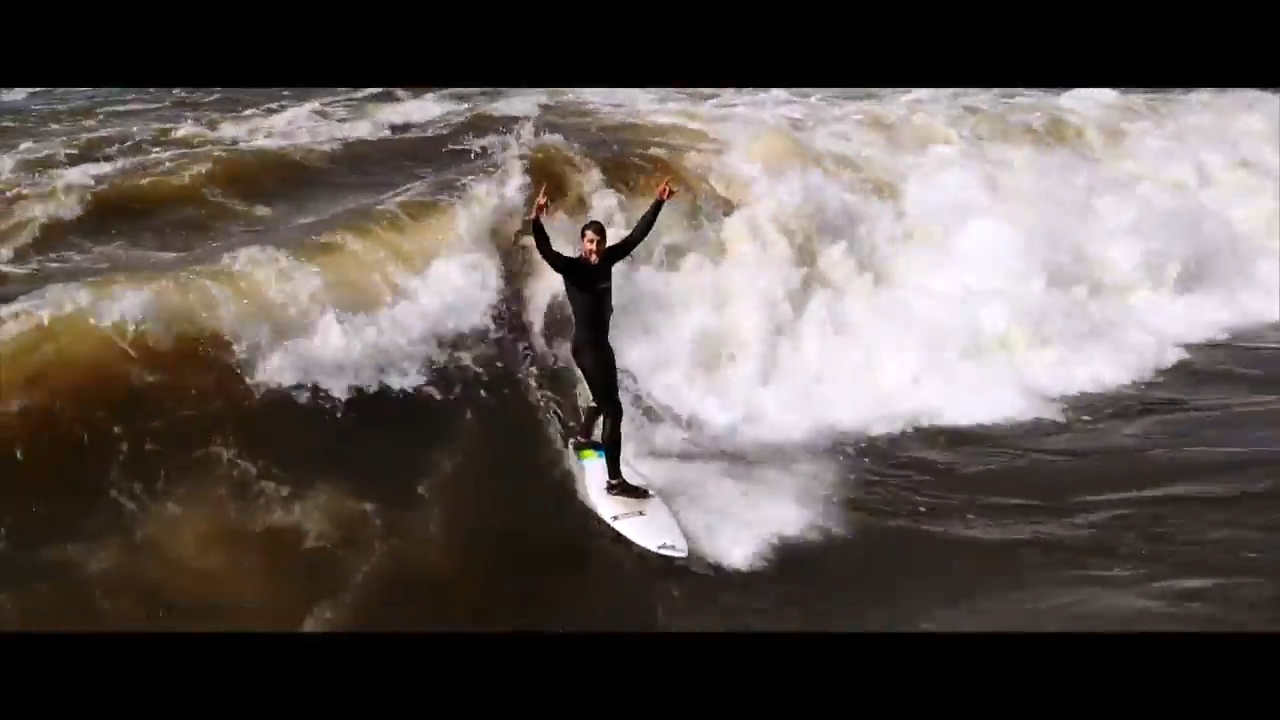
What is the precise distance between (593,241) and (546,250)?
0.14 m

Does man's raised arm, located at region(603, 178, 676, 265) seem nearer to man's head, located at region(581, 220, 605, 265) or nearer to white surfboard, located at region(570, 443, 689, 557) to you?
man's head, located at region(581, 220, 605, 265)

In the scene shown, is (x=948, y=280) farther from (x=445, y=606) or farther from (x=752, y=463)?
(x=445, y=606)

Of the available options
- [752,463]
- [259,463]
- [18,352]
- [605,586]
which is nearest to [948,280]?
[752,463]

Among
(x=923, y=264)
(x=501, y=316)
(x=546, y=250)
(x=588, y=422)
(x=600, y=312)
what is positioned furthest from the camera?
(x=923, y=264)

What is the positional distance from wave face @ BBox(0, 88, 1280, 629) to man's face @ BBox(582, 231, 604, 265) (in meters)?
0.45

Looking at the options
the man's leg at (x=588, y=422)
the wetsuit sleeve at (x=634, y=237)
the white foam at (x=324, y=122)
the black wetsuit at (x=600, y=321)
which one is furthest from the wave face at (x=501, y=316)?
the wetsuit sleeve at (x=634, y=237)

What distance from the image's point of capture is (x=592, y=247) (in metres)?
2.64

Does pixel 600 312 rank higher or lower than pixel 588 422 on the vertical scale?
higher

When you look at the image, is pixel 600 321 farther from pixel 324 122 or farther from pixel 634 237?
pixel 324 122

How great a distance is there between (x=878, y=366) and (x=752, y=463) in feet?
2.25

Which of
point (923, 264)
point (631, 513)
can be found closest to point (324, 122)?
point (631, 513)

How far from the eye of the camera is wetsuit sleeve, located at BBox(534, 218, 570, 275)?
255cm

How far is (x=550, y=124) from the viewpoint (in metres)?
3.47

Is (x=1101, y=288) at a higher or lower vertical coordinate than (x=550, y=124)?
lower
